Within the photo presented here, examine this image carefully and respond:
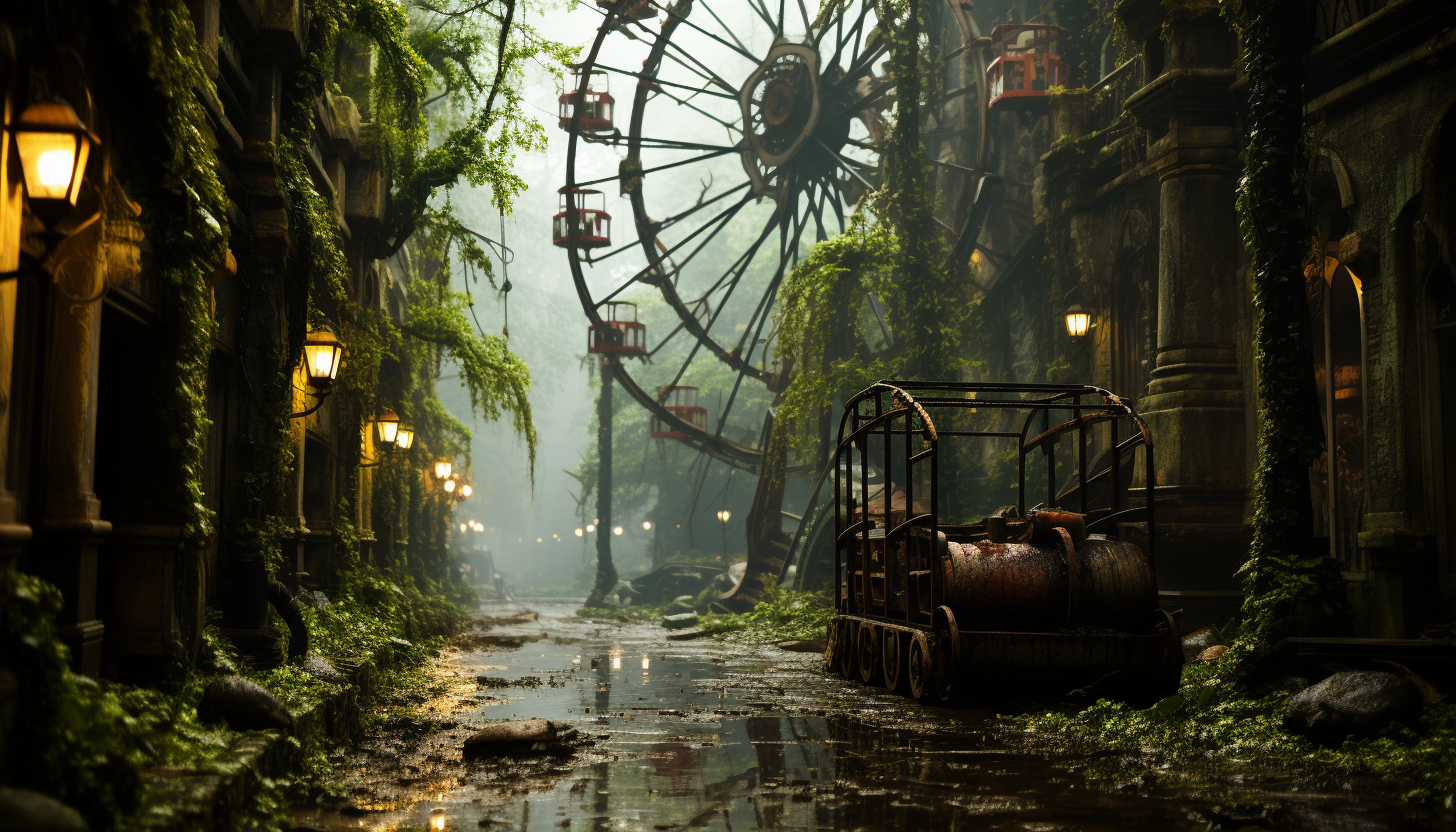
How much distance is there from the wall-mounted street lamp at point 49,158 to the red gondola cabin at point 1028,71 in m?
20.2

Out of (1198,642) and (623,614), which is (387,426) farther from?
(623,614)

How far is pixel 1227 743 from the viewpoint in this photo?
8.48 meters

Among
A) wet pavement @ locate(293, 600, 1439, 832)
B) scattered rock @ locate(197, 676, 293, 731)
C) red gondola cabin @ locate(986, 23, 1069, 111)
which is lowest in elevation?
wet pavement @ locate(293, 600, 1439, 832)

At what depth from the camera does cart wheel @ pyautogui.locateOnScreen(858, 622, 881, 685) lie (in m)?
13.1

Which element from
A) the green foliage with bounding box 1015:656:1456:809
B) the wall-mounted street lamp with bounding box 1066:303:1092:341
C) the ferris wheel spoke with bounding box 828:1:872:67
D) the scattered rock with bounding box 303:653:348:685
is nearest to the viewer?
the green foliage with bounding box 1015:656:1456:809

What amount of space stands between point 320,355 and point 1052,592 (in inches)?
297

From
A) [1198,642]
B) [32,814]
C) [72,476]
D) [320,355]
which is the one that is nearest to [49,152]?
[72,476]

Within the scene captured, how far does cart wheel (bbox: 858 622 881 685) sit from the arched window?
5420mm

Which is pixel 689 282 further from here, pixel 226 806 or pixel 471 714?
pixel 226 806

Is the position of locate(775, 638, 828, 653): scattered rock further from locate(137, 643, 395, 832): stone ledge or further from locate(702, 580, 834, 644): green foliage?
locate(137, 643, 395, 832): stone ledge

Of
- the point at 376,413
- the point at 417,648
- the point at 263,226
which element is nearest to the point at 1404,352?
the point at 263,226

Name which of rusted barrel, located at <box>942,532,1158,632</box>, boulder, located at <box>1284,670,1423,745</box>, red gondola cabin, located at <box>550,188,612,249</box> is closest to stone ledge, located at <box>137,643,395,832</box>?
rusted barrel, located at <box>942,532,1158,632</box>

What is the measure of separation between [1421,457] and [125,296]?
1142 cm

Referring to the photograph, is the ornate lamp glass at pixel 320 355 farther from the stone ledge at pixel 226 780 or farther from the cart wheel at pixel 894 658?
Answer: the cart wheel at pixel 894 658
